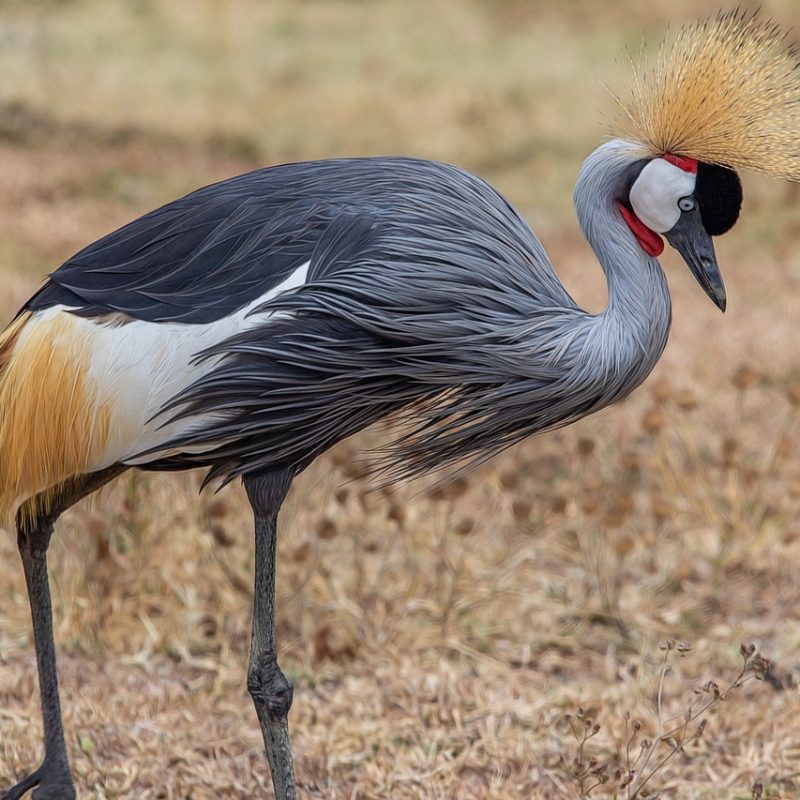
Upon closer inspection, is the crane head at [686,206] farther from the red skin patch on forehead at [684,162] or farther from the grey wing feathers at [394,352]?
the grey wing feathers at [394,352]

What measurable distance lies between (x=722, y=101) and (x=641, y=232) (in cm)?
29

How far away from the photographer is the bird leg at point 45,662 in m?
2.80

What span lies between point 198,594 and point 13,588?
1.78 ft

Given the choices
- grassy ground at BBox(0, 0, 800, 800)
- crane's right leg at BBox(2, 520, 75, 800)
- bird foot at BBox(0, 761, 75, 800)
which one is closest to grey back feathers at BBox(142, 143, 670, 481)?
grassy ground at BBox(0, 0, 800, 800)

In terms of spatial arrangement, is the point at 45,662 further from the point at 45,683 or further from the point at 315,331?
the point at 315,331

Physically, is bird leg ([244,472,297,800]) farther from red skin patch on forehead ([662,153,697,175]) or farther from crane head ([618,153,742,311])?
red skin patch on forehead ([662,153,697,175])

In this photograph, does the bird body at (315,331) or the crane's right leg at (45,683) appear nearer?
the bird body at (315,331)

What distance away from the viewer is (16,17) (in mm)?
13617

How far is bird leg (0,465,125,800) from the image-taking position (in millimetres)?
2801

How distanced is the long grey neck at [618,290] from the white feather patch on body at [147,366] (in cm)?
57

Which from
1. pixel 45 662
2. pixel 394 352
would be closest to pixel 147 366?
pixel 394 352

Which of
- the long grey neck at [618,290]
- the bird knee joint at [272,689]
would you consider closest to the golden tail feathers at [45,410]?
the bird knee joint at [272,689]

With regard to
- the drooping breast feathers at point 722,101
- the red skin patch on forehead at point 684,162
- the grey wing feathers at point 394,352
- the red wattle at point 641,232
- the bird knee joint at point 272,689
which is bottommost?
the bird knee joint at point 272,689

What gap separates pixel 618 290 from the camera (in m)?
2.59
